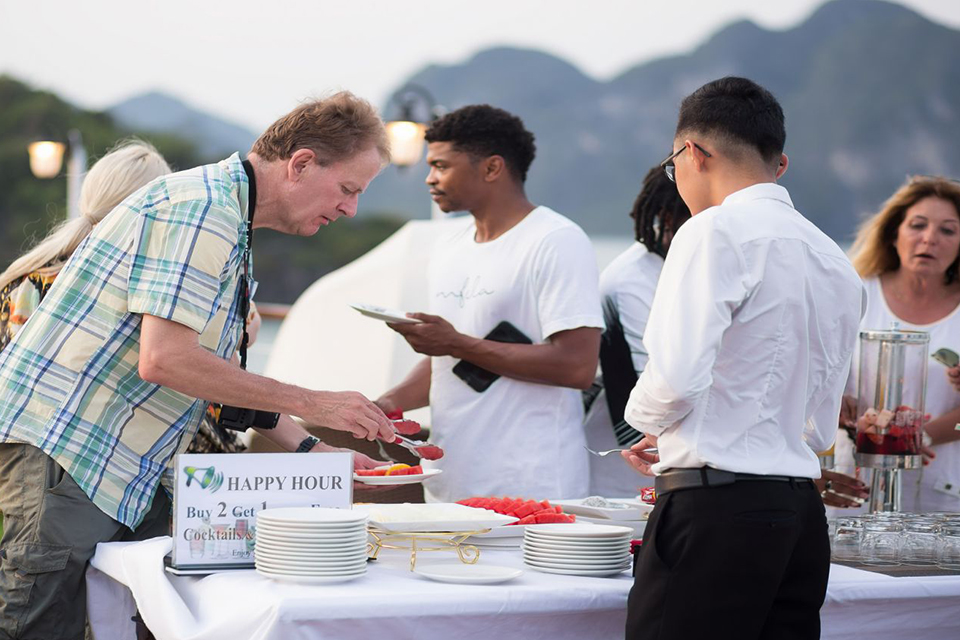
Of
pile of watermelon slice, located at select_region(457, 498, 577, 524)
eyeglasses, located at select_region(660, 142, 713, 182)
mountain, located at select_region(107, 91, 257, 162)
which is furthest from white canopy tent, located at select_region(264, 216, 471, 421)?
mountain, located at select_region(107, 91, 257, 162)

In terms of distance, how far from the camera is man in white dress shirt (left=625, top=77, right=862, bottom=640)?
66.1 inches

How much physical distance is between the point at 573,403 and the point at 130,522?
1285mm

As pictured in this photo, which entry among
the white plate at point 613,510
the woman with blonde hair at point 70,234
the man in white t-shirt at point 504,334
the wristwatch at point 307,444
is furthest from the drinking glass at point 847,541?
the woman with blonde hair at point 70,234

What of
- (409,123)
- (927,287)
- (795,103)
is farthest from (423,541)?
(795,103)

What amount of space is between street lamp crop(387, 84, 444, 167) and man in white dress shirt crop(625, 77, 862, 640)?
6705mm

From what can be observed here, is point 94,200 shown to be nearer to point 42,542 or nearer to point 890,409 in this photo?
point 42,542

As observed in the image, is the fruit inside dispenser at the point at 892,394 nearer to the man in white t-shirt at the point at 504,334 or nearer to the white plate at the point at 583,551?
the man in white t-shirt at the point at 504,334

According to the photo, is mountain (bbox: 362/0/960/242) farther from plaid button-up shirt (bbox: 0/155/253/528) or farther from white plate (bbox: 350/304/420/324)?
plaid button-up shirt (bbox: 0/155/253/528)

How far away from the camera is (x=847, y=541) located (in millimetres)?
2213

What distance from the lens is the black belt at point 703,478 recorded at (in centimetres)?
170

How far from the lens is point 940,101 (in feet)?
117

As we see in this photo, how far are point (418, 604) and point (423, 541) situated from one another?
37 cm

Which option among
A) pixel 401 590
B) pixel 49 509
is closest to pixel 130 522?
pixel 49 509

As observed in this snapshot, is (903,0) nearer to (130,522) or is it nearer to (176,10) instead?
(176,10)
